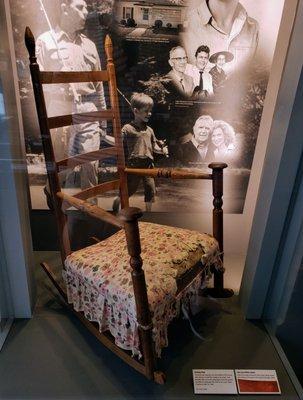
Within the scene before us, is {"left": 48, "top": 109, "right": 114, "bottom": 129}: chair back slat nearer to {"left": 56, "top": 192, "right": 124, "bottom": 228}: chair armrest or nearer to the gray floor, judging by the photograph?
{"left": 56, "top": 192, "right": 124, "bottom": 228}: chair armrest

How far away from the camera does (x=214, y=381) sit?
3.82 feet

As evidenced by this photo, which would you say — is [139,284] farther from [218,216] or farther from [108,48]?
[108,48]

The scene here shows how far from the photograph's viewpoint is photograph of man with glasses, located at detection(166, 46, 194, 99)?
56.5 inches

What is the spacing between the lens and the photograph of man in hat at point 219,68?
1.45 m

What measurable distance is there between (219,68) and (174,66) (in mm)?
209

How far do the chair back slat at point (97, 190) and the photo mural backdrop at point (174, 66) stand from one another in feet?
0.44

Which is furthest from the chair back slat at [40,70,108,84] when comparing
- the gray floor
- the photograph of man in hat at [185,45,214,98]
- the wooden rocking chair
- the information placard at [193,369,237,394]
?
the information placard at [193,369,237,394]

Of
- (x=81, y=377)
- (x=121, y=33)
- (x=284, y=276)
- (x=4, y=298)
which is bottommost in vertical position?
(x=81, y=377)

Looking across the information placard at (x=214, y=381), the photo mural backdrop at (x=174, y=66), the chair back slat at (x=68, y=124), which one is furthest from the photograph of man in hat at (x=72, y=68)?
the information placard at (x=214, y=381)

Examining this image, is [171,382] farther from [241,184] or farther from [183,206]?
[241,184]

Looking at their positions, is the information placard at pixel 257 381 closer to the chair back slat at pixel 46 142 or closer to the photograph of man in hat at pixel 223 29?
the chair back slat at pixel 46 142

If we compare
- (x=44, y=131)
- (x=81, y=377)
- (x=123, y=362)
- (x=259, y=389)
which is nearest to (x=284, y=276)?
(x=259, y=389)

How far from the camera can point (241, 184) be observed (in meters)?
1.68

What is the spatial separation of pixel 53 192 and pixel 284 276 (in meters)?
1.00
